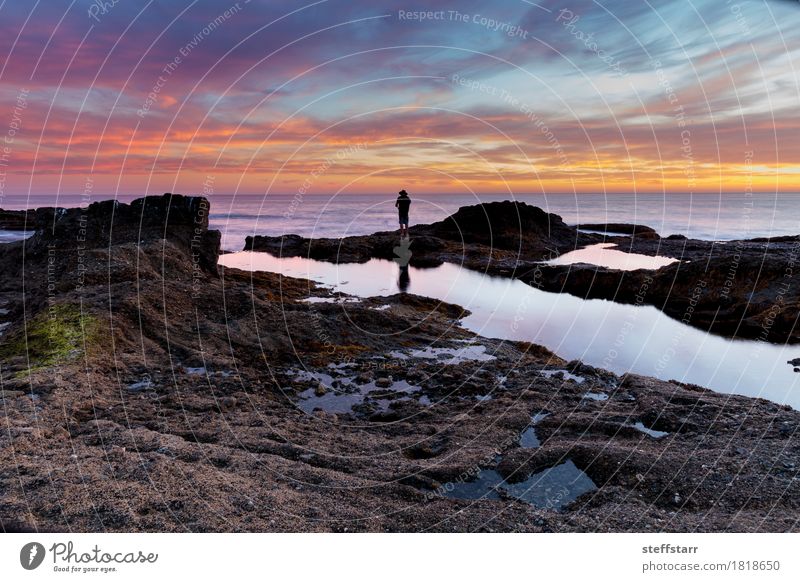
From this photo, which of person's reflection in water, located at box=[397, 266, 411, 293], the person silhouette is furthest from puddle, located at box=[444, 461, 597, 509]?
the person silhouette

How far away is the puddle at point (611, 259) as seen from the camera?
36138 mm

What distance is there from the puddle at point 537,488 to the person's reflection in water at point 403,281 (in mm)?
18452

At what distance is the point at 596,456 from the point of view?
29.0 feet

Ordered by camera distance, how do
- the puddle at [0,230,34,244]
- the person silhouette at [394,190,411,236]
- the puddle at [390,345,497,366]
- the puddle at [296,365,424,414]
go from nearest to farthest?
the puddle at [296,365,424,414]
the puddle at [390,345,497,366]
the person silhouette at [394,190,411,236]
the puddle at [0,230,34,244]

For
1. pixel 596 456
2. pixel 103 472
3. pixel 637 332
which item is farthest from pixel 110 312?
pixel 637 332

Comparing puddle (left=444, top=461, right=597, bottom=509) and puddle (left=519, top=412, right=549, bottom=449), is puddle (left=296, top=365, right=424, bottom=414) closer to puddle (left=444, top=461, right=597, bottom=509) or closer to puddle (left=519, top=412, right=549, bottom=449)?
puddle (left=519, top=412, right=549, bottom=449)

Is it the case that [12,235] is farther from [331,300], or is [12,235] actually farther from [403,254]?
[331,300]

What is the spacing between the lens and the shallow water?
15289 millimetres

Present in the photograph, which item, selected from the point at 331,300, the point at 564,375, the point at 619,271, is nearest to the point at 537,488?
the point at 564,375

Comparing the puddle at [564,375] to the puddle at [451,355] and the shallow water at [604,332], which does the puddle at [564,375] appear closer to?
the puddle at [451,355]

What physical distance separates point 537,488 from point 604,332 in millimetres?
13805

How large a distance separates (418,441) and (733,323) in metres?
18.3
